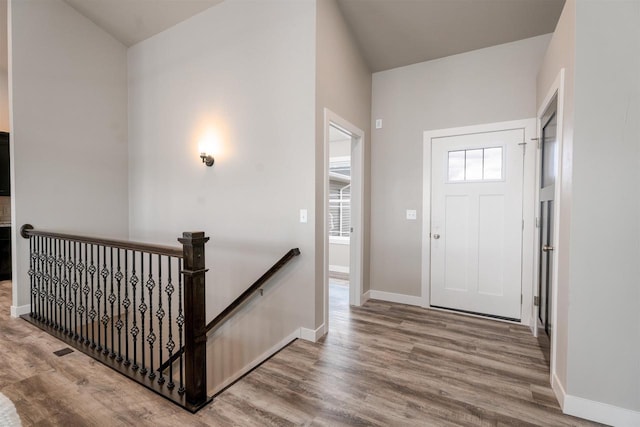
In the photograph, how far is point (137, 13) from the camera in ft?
12.6

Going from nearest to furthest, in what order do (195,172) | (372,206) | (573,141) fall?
(573,141)
(195,172)
(372,206)

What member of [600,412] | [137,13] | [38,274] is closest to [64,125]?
[137,13]

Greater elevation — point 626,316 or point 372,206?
point 372,206

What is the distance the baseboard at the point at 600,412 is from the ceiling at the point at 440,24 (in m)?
3.19

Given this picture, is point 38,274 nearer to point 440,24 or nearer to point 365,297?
point 365,297

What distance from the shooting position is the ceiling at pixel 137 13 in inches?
143

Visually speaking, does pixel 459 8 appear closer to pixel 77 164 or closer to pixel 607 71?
pixel 607 71

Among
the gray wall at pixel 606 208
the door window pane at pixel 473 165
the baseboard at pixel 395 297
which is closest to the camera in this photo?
the gray wall at pixel 606 208

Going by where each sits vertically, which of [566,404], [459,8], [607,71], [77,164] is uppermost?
[459,8]

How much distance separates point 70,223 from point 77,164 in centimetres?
76

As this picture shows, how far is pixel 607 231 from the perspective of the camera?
1782 millimetres

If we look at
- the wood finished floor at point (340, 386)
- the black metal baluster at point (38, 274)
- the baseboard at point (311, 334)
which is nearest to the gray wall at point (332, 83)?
the baseboard at point (311, 334)

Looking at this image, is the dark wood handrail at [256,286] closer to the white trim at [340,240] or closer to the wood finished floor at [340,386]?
the wood finished floor at [340,386]

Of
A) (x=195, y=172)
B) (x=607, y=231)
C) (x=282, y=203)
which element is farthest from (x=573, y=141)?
(x=195, y=172)
